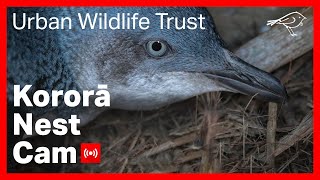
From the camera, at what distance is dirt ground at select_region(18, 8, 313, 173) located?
3.24 m

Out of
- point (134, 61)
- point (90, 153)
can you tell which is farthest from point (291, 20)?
point (90, 153)

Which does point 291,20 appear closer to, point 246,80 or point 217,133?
point 246,80

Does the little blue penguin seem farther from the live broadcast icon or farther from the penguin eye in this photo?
the live broadcast icon

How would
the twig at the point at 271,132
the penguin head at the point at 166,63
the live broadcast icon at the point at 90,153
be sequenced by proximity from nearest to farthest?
the penguin head at the point at 166,63
the twig at the point at 271,132
the live broadcast icon at the point at 90,153

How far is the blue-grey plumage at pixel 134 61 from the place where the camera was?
311cm

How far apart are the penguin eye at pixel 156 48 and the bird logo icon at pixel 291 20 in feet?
2.46

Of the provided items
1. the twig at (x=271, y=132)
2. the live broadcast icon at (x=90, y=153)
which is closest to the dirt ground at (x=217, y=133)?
the twig at (x=271, y=132)

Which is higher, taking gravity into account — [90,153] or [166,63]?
[166,63]

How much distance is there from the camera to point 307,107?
3.69 metres

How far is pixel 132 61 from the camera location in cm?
312

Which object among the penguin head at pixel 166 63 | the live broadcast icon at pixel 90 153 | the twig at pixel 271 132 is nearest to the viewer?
the penguin head at pixel 166 63

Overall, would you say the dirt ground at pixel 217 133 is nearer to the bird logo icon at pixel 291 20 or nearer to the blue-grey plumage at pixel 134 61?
the bird logo icon at pixel 291 20

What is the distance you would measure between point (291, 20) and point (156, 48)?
2.90 feet

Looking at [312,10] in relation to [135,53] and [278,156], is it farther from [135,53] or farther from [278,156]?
[135,53]
